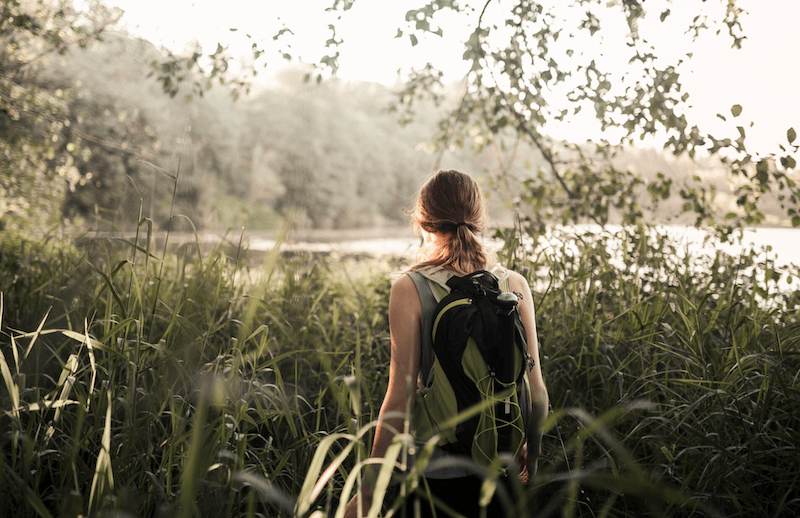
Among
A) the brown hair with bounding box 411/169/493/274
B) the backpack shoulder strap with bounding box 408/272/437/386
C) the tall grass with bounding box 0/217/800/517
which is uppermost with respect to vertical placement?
the brown hair with bounding box 411/169/493/274

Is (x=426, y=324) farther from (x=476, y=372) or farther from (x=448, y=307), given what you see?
(x=476, y=372)

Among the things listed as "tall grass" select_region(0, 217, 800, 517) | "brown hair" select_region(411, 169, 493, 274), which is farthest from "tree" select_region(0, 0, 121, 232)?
"brown hair" select_region(411, 169, 493, 274)

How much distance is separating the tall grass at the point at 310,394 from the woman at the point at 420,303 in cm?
11

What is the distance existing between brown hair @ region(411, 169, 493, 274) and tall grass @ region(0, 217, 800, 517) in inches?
15.5

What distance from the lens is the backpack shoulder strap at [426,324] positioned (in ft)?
5.03

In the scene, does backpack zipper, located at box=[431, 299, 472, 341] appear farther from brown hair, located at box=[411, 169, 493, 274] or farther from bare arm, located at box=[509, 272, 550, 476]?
bare arm, located at box=[509, 272, 550, 476]

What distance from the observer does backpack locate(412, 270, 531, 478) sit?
137 cm

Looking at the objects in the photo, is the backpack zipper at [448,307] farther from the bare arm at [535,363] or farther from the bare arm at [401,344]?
the bare arm at [535,363]

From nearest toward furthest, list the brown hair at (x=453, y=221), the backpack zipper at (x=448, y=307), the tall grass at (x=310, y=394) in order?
the tall grass at (x=310, y=394), the backpack zipper at (x=448, y=307), the brown hair at (x=453, y=221)

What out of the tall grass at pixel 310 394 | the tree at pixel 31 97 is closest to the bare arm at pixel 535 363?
the tall grass at pixel 310 394

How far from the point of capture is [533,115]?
12.8 feet

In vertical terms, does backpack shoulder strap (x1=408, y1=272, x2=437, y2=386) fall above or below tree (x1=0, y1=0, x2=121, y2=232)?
below

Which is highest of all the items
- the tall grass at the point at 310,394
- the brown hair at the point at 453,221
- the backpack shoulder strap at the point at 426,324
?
the brown hair at the point at 453,221

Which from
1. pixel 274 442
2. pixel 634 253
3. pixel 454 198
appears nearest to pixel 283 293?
pixel 274 442
